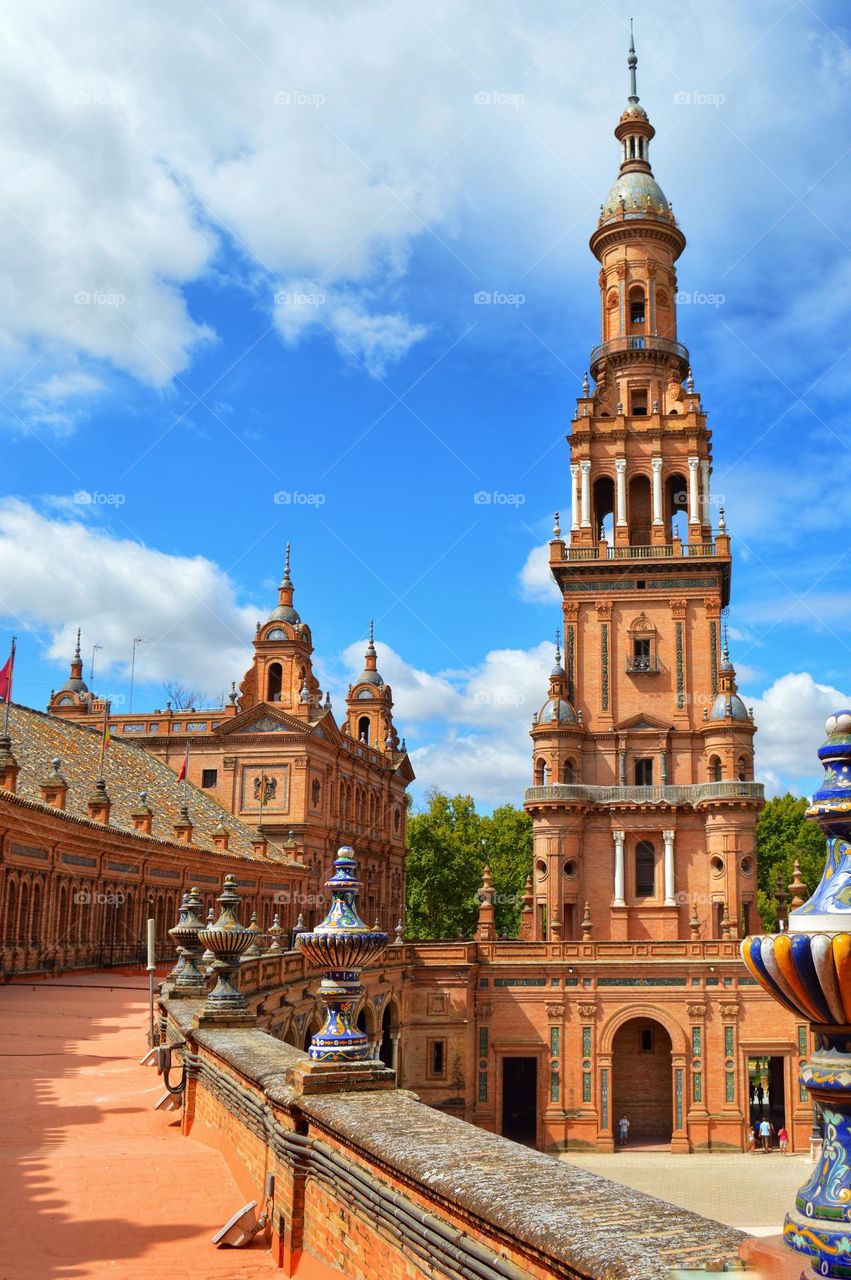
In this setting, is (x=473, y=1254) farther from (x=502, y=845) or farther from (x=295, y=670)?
(x=502, y=845)

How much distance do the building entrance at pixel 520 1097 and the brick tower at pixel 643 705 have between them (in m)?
5.74

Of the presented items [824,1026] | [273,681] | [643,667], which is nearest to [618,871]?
[643,667]

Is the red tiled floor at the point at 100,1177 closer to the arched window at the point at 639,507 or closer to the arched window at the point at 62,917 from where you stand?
the arched window at the point at 62,917

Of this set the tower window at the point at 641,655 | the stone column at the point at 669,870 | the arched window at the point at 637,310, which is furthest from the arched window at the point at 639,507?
the stone column at the point at 669,870

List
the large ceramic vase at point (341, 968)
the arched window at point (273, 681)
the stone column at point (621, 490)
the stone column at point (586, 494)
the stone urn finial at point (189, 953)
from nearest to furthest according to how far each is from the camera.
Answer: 1. the large ceramic vase at point (341, 968)
2. the stone urn finial at point (189, 953)
3. the stone column at point (621, 490)
4. the stone column at point (586, 494)
5. the arched window at point (273, 681)

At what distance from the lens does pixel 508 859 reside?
85062mm

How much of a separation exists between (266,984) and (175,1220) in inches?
545

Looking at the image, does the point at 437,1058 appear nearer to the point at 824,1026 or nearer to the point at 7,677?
the point at 7,677

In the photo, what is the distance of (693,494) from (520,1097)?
29.0 m

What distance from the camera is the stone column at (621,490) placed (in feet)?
181

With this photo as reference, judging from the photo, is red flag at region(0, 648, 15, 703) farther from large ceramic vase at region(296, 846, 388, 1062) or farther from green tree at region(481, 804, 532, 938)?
green tree at region(481, 804, 532, 938)

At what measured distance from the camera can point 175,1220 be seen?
10.2 m

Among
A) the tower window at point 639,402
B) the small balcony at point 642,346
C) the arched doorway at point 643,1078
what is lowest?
the arched doorway at point 643,1078

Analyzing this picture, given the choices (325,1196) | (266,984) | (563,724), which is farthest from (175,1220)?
(563,724)
